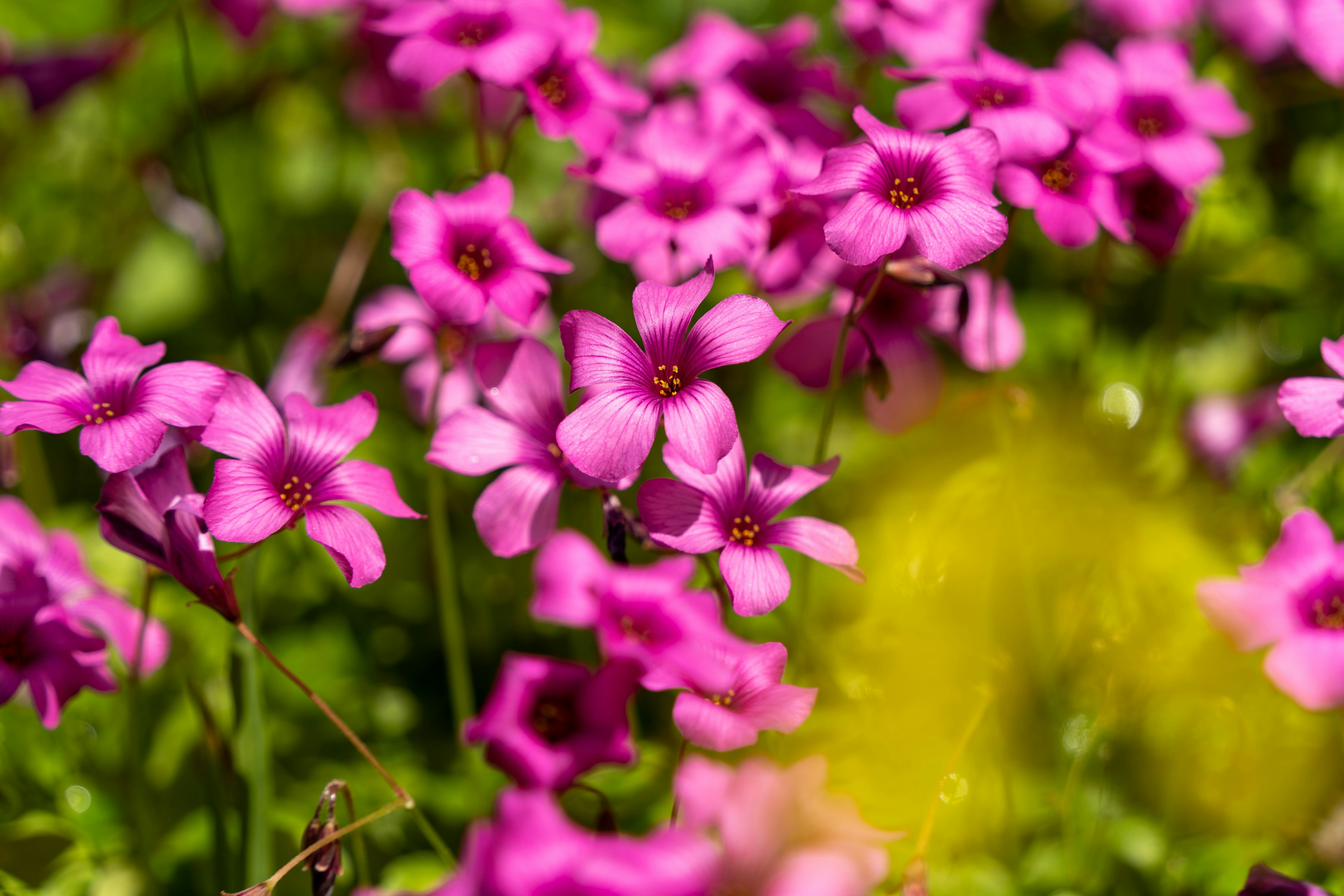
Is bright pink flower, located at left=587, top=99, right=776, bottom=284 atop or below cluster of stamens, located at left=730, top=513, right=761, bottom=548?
atop

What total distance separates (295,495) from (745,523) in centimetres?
43

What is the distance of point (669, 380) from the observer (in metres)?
0.94

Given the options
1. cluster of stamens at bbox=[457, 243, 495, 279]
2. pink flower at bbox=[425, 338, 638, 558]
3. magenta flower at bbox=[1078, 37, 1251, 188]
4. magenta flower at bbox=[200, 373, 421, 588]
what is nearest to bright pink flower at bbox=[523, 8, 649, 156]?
cluster of stamens at bbox=[457, 243, 495, 279]

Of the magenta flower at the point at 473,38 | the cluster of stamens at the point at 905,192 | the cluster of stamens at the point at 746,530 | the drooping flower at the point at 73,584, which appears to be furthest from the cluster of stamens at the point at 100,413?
the cluster of stamens at the point at 905,192

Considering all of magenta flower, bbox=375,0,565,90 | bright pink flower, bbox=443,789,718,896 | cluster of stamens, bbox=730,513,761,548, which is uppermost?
magenta flower, bbox=375,0,565,90

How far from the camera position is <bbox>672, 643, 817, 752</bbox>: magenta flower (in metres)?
0.82

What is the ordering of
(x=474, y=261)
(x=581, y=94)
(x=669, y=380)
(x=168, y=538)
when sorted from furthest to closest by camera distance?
(x=581, y=94) < (x=474, y=261) < (x=669, y=380) < (x=168, y=538)

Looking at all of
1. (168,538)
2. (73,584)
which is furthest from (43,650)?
(168,538)

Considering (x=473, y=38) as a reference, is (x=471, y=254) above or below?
below

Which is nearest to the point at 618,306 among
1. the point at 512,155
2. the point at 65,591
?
the point at 512,155

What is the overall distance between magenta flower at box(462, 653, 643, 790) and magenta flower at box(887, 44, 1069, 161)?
2.16ft

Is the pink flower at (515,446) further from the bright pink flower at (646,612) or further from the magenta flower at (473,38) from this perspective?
the magenta flower at (473,38)

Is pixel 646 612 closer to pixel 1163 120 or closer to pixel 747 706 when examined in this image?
pixel 747 706

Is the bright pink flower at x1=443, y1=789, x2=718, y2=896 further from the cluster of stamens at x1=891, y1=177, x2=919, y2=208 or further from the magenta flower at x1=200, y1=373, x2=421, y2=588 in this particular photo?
the cluster of stamens at x1=891, y1=177, x2=919, y2=208
